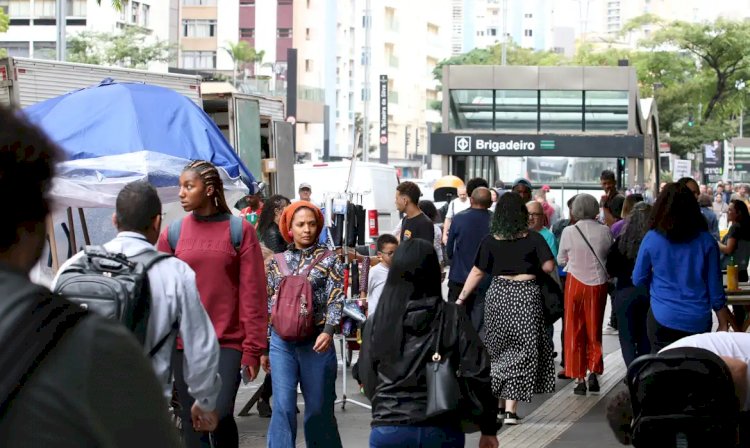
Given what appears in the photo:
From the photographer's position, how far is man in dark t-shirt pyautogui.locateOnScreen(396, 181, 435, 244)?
13016mm

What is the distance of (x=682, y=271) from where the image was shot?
361 inches

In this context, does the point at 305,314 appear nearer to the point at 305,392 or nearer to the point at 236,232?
the point at 305,392

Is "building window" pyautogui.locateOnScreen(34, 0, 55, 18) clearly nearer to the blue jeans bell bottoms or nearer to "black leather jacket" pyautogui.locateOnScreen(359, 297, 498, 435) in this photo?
the blue jeans bell bottoms

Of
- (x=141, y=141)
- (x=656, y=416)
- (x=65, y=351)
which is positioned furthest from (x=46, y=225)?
(x=141, y=141)

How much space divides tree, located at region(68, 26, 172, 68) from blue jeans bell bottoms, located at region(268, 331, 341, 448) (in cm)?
5566

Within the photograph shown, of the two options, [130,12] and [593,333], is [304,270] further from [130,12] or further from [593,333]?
[130,12]

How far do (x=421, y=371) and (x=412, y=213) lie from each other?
24.2ft

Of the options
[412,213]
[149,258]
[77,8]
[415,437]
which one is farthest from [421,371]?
[77,8]

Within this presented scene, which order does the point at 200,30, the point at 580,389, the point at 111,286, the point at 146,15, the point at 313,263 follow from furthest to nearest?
1. the point at 200,30
2. the point at 146,15
3. the point at 580,389
4. the point at 313,263
5. the point at 111,286

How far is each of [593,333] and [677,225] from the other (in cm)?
300

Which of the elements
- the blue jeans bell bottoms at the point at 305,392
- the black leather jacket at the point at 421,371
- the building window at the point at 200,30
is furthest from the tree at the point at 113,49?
the black leather jacket at the point at 421,371

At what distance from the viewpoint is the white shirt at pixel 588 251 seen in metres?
12.0

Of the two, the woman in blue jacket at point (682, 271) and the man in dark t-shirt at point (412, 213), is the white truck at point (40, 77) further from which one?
the woman in blue jacket at point (682, 271)

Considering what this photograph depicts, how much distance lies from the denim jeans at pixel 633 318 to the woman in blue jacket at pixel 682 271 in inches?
92.7
